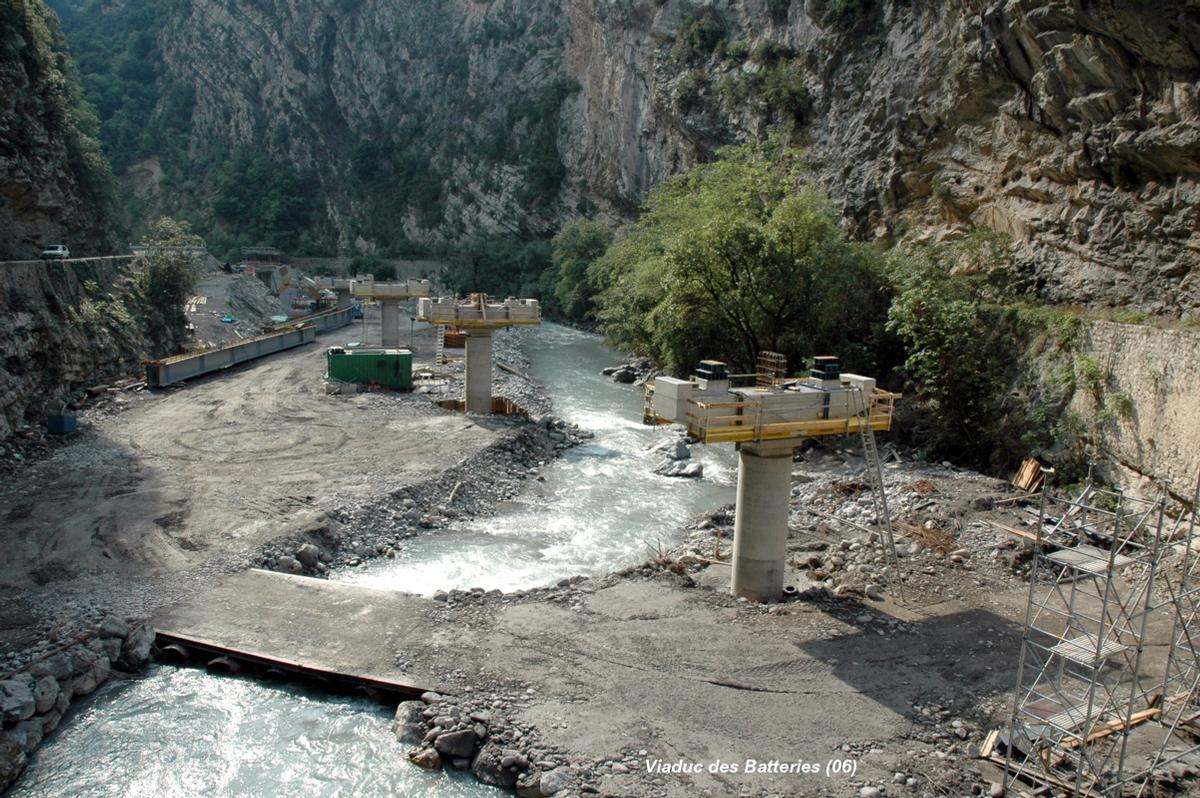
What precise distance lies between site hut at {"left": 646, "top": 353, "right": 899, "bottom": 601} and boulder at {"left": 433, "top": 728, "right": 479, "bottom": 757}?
612 cm

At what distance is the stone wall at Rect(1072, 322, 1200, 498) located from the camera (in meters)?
18.1

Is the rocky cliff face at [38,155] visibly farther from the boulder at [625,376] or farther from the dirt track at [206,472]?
the boulder at [625,376]

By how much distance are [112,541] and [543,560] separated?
360 inches

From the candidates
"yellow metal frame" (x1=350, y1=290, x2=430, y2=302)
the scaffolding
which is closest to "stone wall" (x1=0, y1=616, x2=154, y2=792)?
the scaffolding

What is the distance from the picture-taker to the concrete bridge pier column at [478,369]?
31.8m

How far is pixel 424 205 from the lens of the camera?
91438 mm

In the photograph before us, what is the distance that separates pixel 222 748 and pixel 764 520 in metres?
9.50

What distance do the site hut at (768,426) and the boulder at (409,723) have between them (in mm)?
6262

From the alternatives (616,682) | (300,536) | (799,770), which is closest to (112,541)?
(300,536)

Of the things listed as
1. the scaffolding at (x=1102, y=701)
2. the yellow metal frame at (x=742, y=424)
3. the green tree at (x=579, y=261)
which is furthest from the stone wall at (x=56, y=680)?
the green tree at (x=579, y=261)

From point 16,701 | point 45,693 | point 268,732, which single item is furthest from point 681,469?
point 16,701

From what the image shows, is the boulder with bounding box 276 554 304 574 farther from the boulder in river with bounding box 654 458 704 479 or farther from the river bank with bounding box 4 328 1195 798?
the boulder in river with bounding box 654 458 704 479

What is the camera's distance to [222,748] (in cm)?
1223

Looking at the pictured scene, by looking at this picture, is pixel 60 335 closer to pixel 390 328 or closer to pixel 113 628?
pixel 390 328
